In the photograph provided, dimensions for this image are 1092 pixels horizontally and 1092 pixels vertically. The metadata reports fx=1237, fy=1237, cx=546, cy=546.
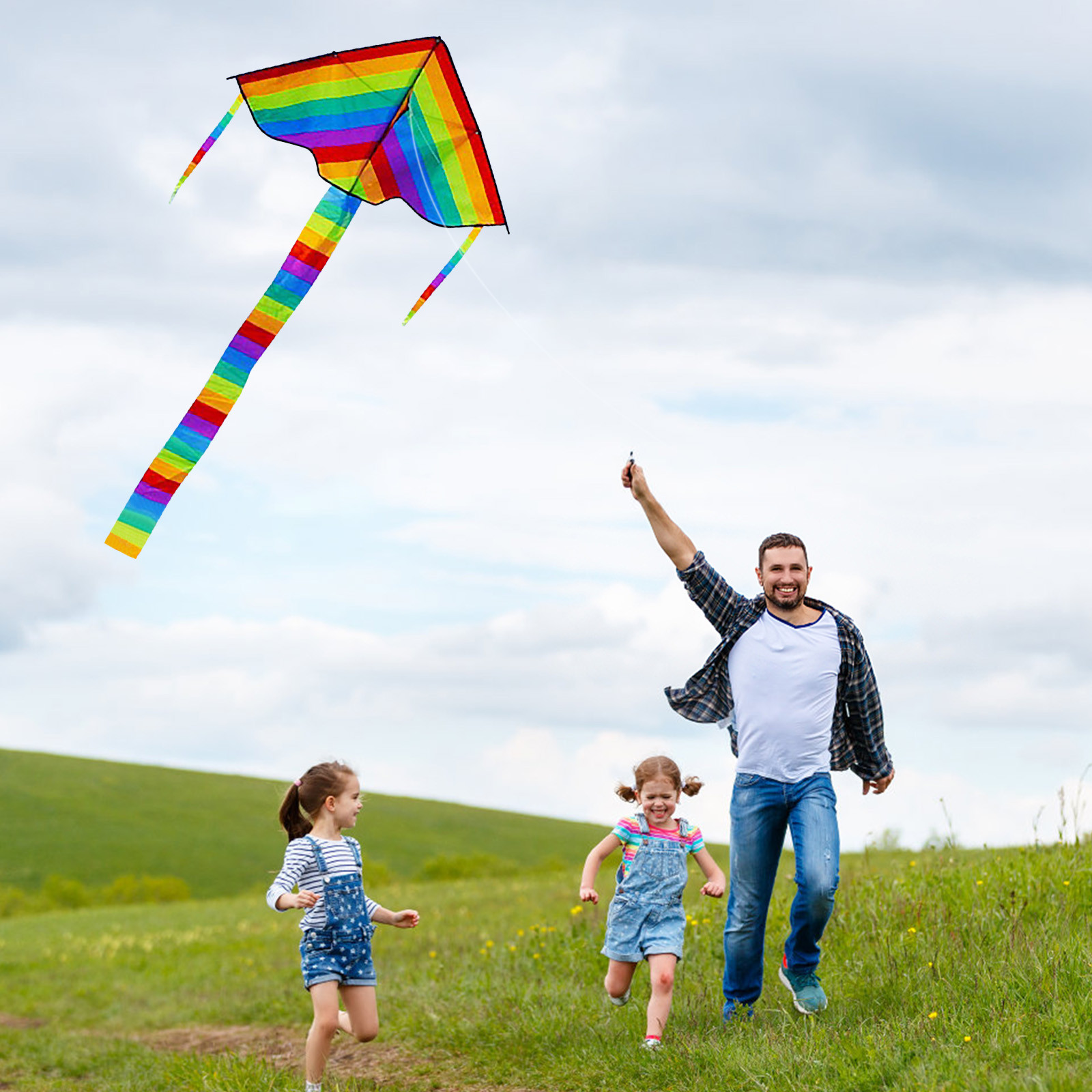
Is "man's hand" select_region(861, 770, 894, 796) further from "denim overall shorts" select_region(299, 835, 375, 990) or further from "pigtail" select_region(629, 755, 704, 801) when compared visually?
"denim overall shorts" select_region(299, 835, 375, 990)

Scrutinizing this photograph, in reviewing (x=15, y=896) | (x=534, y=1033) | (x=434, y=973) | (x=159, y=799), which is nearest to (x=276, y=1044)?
(x=434, y=973)

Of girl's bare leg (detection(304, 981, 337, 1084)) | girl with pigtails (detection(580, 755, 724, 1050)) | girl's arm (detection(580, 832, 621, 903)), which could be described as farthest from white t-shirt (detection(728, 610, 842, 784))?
girl's bare leg (detection(304, 981, 337, 1084))

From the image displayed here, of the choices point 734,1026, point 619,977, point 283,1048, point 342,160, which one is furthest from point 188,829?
point 734,1026

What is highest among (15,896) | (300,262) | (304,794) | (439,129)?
(439,129)

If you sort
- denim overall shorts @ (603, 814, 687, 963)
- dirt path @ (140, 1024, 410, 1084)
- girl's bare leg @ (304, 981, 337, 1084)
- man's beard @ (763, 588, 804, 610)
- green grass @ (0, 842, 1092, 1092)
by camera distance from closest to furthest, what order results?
1. green grass @ (0, 842, 1092, 1092)
2. girl's bare leg @ (304, 981, 337, 1084)
3. man's beard @ (763, 588, 804, 610)
4. denim overall shorts @ (603, 814, 687, 963)
5. dirt path @ (140, 1024, 410, 1084)

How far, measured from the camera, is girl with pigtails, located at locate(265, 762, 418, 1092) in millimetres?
6480

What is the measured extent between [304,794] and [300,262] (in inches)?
127

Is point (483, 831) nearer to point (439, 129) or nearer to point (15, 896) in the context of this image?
point (15, 896)

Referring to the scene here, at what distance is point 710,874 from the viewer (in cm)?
704

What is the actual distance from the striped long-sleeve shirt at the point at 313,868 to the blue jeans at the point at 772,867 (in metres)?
2.02

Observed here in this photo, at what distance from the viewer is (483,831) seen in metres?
67.4

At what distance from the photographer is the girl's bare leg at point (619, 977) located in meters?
7.06

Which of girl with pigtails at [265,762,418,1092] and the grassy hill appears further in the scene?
the grassy hill

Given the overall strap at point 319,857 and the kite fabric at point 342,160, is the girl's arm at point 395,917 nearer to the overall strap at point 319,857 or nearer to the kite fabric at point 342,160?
the overall strap at point 319,857
